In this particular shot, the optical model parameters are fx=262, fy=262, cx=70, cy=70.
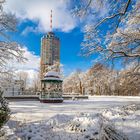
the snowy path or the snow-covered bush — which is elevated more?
the snow-covered bush

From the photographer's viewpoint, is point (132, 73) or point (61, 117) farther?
point (132, 73)

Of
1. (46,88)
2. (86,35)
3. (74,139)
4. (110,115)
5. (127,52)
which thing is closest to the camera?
(74,139)

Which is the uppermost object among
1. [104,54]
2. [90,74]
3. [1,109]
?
[104,54]

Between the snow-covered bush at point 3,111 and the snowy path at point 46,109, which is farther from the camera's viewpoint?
the snowy path at point 46,109

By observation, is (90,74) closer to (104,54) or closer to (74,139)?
(104,54)

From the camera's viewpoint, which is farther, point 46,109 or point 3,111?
point 46,109

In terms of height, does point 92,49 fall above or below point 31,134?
above

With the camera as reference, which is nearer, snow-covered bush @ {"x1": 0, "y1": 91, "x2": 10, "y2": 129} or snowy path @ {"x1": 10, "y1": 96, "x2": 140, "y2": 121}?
snow-covered bush @ {"x1": 0, "y1": 91, "x2": 10, "y2": 129}

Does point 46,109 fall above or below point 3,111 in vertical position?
below

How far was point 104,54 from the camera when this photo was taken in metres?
15.4

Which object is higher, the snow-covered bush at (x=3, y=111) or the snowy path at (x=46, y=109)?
the snow-covered bush at (x=3, y=111)

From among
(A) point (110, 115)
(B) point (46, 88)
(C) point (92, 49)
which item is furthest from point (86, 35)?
(B) point (46, 88)

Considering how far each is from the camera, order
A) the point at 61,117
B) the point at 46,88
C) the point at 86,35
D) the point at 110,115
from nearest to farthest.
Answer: the point at 61,117 → the point at 110,115 → the point at 86,35 → the point at 46,88

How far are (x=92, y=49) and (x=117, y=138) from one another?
8637 millimetres
